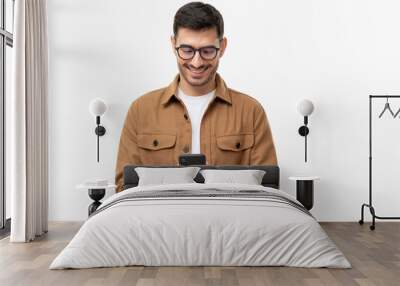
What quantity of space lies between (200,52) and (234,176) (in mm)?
1595

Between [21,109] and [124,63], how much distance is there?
165 cm

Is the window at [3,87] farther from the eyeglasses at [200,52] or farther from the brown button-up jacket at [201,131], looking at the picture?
the eyeglasses at [200,52]

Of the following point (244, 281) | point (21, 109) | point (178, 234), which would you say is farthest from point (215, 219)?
point (21, 109)

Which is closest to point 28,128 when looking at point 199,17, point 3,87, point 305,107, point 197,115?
point 3,87

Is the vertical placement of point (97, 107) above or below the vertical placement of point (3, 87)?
below

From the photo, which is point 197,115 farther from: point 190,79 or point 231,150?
point 231,150

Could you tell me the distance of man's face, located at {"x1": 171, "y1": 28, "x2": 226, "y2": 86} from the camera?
6.84m

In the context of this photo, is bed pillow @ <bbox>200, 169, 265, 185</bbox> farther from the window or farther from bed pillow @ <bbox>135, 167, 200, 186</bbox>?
the window

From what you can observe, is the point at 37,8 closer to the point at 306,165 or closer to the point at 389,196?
the point at 306,165

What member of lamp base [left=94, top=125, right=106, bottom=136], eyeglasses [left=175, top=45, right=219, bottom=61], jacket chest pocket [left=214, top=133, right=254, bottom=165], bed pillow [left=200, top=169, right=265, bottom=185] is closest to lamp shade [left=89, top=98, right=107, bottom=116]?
lamp base [left=94, top=125, right=106, bottom=136]

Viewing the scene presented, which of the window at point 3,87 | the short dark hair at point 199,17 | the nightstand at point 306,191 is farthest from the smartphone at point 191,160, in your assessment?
the window at point 3,87

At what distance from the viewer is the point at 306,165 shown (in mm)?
7145

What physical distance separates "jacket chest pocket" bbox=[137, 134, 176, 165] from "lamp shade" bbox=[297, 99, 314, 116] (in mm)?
1475

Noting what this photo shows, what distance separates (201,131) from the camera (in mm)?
6773
